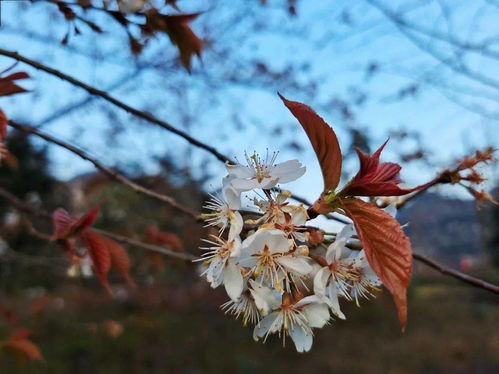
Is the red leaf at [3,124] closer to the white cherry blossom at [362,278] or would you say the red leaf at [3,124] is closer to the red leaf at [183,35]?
the red leaf at [183,35]

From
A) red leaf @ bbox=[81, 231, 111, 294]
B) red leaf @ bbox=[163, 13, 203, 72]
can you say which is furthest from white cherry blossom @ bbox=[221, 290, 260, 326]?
red leaf @ bbox=[163, 13, 203, 72]

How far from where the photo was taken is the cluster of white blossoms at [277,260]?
1.79ft

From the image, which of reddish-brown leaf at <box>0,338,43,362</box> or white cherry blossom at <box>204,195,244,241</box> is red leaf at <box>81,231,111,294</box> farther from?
reddish-brown leaf at <box>0,338,43,362</box>

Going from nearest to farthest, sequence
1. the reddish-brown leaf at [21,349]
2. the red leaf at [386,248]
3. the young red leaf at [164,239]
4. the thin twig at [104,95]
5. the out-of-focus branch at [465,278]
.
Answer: the red leaf at [386,248], the out-of-focus branch at [465,278], the thin twig at [104,95], the reddish-brown leaf at [21,349], the young red leaf at [164,239]

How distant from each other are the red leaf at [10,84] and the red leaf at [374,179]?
1.74 ft

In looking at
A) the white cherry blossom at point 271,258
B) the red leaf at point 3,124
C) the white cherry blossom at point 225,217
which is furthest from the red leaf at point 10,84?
the white cherry blossom at point 271,258

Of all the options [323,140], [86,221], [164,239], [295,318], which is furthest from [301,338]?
[164,239]

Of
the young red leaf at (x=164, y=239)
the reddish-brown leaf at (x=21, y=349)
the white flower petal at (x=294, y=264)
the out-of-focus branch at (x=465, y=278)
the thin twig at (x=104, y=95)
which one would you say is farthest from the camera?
the young red leaf at (x=164, y=239)

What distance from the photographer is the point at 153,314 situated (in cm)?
643

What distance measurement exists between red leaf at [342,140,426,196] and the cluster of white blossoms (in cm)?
6

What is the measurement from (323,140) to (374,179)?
0.07 metres

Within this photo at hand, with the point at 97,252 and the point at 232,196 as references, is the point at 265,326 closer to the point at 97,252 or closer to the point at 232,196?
the point at 232,196

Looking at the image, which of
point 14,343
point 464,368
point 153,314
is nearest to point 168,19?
point 14,343

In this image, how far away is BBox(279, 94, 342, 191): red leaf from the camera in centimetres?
50
